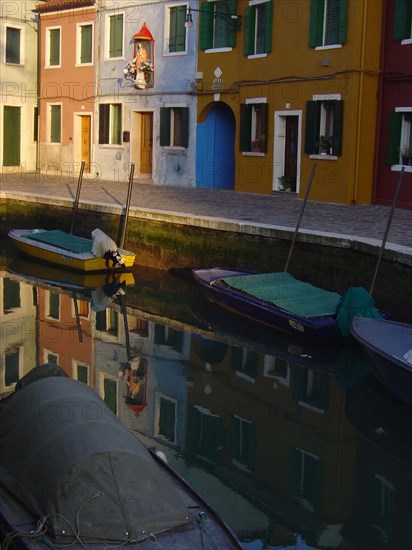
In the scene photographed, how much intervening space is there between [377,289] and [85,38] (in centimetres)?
1763

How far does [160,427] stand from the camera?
10320mm

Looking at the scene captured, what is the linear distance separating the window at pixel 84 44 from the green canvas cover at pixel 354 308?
58.4 ft

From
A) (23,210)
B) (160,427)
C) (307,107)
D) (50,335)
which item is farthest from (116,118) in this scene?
(160,427)

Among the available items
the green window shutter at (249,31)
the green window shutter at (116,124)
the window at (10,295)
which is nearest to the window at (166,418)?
the window at (10,295)

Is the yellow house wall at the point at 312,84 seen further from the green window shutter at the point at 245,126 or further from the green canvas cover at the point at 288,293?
the green canvas cover at the point at 288,293

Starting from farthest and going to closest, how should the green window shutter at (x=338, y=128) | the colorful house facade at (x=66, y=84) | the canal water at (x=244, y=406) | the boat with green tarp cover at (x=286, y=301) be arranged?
the colorful house facade at (x=66, y=84) < the green window shutter at (x=338, y=128) < the boat with green tarp cover at (x=286, y=301) < the canal water at (x=244, y=406)

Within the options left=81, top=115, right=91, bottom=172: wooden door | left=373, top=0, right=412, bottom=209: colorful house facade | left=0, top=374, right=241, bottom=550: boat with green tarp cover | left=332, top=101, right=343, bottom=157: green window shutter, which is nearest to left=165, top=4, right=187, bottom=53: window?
left=81, top=115, right=91, bottom=172: wooden door

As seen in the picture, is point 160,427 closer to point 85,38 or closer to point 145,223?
point 145,223

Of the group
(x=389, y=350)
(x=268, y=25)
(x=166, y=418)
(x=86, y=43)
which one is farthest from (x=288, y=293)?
(x=86, y=43)

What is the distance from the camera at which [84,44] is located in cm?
2920

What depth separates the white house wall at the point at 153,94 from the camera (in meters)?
25.6

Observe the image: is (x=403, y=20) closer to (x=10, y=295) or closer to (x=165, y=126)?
(x=165, y=126)

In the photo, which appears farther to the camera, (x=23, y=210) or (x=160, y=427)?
(x=23, y=210)

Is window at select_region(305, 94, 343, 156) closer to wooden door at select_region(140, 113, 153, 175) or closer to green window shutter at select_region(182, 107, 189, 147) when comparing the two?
green window shutter at select_region(182, 107, 189, 147)
